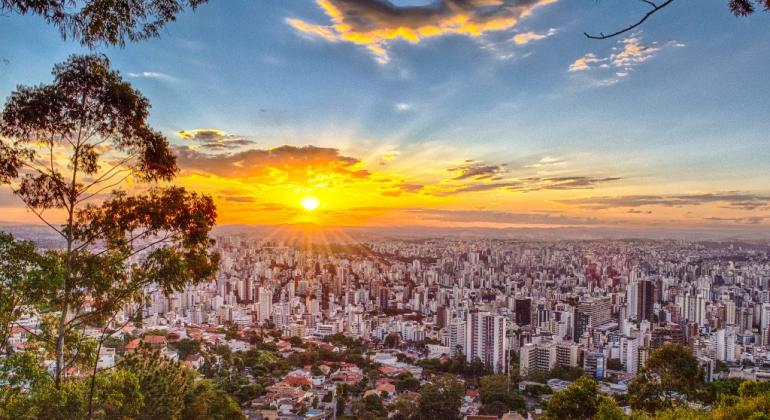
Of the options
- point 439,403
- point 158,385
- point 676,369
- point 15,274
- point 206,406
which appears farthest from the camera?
point 439,403

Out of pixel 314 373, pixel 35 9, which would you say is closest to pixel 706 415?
pixel 35 9

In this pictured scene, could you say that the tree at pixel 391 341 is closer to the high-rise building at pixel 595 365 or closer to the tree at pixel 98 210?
the high-rise building at pixel 595 365

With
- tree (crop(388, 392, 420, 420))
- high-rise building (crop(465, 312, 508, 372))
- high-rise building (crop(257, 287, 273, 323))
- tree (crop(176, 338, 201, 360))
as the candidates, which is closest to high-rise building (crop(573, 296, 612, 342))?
high-rise building (crop(465, 312, 508, 372))

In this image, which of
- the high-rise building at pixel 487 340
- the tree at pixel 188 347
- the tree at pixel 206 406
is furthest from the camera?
the high-rise building at pixel 487 340

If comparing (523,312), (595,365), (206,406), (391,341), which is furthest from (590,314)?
(206,406)

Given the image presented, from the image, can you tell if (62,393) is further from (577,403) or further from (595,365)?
(595,365)

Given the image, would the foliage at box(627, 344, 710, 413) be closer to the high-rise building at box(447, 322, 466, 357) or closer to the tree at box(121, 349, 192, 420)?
the tree at box(121, 349, 192, 420)

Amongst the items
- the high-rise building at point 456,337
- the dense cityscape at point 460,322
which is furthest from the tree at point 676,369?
the high-rise building at point 456,337

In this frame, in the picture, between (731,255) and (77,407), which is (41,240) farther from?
(731,255)
